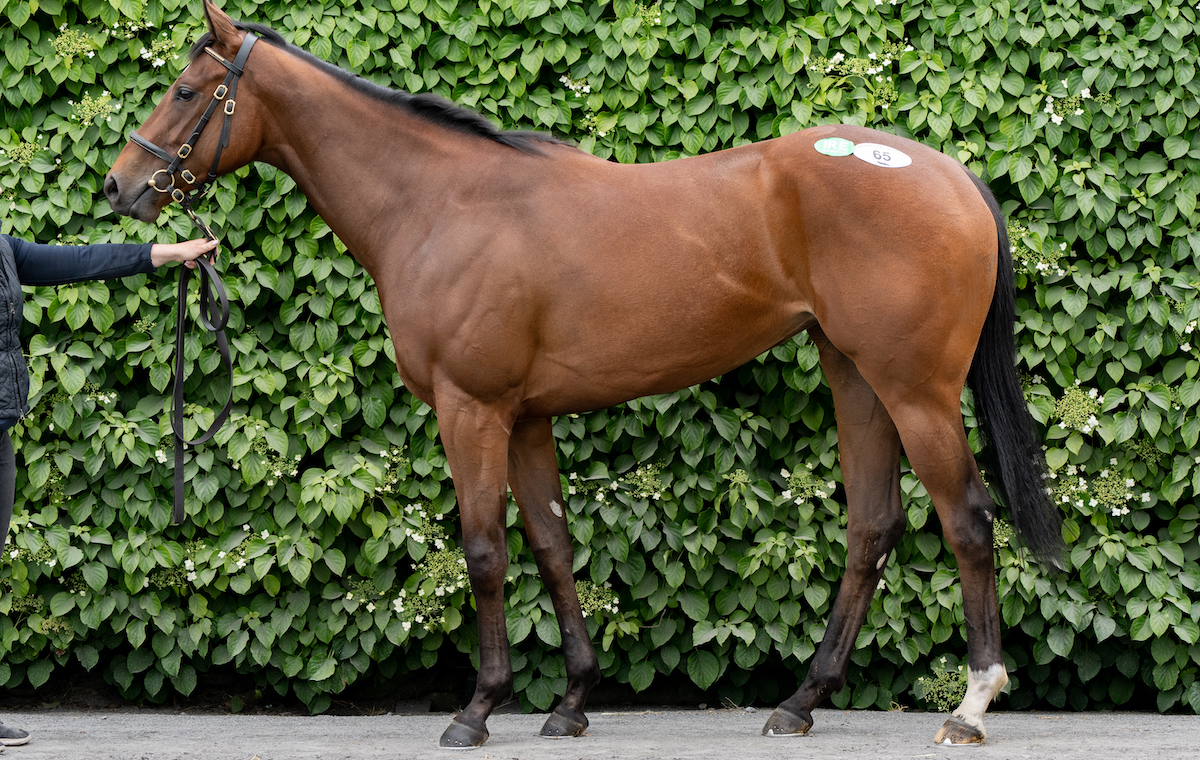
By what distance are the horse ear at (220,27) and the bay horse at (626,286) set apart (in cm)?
1

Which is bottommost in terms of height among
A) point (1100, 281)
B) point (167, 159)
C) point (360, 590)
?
point (360, 590)

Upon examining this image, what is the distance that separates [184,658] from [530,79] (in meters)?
3.01

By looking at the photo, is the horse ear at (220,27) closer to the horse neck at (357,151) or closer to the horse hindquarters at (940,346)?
the horse neck at (357,151)

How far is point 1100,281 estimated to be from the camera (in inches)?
171

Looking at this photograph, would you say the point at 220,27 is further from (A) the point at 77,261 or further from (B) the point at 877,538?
(B) the point at 877,538

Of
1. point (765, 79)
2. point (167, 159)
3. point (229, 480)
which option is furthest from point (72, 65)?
point (765, 79)

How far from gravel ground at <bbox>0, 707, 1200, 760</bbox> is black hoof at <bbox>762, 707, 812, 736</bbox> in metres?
0.04

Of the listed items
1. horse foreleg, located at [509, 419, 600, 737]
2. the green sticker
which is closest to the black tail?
the green sticker

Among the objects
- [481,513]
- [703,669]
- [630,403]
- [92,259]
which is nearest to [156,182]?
[92,259]

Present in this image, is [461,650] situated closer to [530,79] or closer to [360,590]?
[360,590]

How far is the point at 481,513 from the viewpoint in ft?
12.3

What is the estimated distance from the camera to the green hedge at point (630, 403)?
437cm

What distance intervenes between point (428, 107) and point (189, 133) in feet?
2.85

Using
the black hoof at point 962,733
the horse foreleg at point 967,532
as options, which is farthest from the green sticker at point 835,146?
the black hoof at point 962,733
